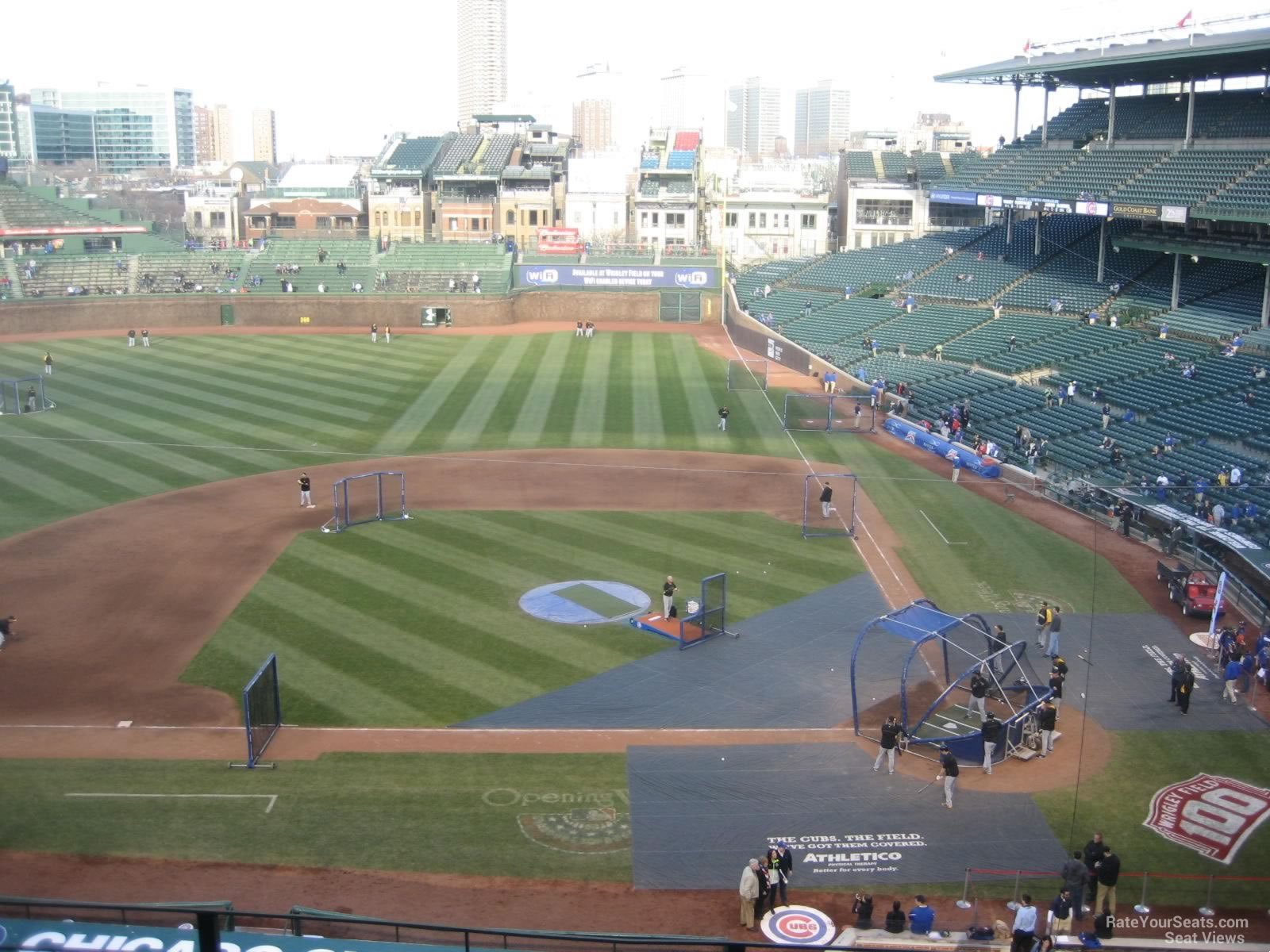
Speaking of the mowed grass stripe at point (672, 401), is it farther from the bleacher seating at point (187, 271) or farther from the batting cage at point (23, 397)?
the bleacher seating at point (187, 271)

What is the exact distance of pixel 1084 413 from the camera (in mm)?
43250

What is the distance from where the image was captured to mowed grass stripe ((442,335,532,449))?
147 feet

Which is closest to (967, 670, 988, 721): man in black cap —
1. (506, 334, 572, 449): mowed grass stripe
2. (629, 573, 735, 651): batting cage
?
(629, 573, 735, 651): batting cage

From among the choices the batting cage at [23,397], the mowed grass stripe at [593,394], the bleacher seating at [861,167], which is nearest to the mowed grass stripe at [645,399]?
the mowed grass stripe at [593,394]

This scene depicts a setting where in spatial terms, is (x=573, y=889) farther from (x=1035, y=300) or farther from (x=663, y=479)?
(x=1035, y=300)

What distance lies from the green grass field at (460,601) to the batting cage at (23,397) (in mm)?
22486

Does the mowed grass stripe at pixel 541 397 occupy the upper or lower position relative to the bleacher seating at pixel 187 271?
lower

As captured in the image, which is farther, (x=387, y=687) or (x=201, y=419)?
(x=201, y=419)

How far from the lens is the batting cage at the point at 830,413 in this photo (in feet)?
156

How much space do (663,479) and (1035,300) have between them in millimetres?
27658

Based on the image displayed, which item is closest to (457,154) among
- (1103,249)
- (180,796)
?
(1103,249)

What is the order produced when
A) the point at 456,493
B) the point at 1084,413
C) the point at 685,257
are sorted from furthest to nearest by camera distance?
the point at 685,257
the point at 1084,413
the point at 456,493

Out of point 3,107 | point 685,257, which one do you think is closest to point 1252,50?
point 685,257

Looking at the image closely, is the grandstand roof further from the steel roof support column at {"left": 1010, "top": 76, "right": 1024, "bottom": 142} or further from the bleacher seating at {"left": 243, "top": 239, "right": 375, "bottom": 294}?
the bleacher seating at {"left": 243, "top": 239, "right": 375, "bottom": 294}
